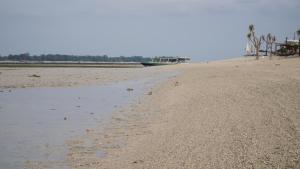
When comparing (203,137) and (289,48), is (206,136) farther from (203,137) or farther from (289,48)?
(289,48)

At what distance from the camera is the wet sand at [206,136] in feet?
25.5

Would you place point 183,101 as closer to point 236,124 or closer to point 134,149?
point 236,124

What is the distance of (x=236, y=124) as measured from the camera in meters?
10.7

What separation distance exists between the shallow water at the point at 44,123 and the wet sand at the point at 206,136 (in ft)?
1.94

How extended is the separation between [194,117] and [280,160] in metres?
5.52

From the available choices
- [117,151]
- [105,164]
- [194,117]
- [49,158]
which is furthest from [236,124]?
[49,158]

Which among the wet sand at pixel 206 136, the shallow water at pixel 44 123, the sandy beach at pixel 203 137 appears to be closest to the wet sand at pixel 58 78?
the shallow water at pixel 44 123

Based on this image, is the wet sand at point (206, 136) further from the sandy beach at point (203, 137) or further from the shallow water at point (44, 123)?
the shallow water at point (44, 123)

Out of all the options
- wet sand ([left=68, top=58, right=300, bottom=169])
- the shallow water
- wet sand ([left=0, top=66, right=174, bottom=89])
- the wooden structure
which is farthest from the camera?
the wooden structure

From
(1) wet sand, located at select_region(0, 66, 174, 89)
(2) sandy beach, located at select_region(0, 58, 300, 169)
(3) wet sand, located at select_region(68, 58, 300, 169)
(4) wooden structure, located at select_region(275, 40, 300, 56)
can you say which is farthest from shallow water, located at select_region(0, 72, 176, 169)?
(4) wooden structure, located at select_region(275, 40, 300, 56)

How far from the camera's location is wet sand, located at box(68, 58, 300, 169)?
7.78m

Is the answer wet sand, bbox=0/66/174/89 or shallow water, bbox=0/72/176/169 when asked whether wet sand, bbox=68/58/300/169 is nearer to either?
shallow water, bbox=0/72/176/169

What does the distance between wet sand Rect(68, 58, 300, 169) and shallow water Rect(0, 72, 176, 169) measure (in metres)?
0.59

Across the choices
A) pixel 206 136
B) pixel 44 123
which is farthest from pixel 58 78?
pixel 206 136
